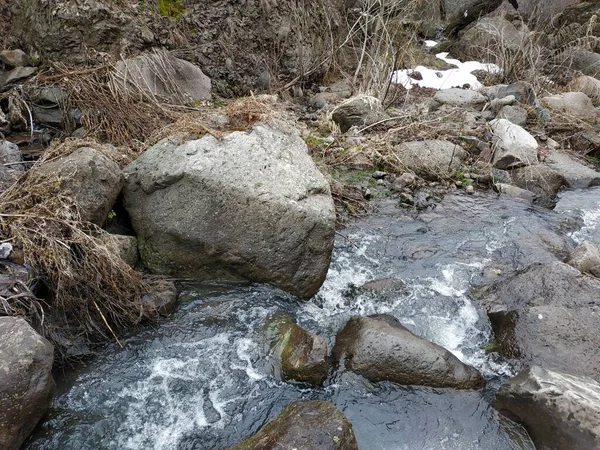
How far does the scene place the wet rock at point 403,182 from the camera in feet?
21.1

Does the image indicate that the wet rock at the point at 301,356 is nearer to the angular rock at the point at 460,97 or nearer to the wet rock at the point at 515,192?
the wet rock at the point at 515,192

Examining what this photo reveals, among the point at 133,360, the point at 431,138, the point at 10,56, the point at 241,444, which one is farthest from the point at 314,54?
the point at 241,444

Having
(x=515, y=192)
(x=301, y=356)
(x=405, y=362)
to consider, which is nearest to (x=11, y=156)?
(x=301, y=356)

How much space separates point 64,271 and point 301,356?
1.82 meters

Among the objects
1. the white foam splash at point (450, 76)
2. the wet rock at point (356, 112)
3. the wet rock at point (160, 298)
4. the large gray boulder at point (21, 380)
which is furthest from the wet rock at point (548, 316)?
the white foam splash at point (450, 76)

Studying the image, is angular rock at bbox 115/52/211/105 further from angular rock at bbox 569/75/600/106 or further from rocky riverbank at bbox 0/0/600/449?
angular rock at bbox 569/75/600/106

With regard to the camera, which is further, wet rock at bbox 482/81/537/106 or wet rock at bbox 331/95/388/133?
wet rock at bbox 482/81/537/106

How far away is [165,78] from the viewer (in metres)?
7.17

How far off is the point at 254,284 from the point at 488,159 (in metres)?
4.57

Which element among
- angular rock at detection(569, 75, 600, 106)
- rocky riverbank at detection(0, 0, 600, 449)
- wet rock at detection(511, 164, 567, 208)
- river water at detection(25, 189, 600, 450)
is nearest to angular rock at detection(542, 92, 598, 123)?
rocky riverbank at detection(0, 0, 600, 449)

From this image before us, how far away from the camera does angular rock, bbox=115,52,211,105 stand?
6141 millimetres

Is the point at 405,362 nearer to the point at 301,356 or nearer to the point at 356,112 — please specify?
the point at 301,356

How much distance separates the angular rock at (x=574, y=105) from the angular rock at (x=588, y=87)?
0.95 m

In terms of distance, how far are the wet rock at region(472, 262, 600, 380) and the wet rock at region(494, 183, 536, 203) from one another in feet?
7.52
